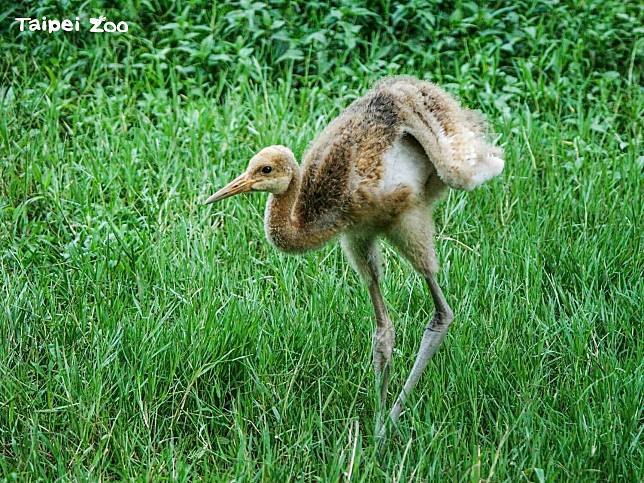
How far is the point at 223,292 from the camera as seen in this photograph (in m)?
4.51

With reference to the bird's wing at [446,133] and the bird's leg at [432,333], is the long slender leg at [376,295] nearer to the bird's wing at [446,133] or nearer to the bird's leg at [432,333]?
the bird's leg at [432,333]

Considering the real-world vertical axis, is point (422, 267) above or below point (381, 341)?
above

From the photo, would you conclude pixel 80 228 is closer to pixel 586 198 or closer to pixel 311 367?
pixel 311 367

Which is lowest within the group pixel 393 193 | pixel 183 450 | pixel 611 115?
pixel 183 450

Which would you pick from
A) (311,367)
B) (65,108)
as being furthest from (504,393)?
(65,108)

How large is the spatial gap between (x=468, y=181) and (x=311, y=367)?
3.05 ft

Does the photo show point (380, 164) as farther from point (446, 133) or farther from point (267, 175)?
point (267, 175)

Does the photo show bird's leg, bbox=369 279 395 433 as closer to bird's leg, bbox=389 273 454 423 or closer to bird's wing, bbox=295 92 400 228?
bird's leg, bbox=389 273 454 423

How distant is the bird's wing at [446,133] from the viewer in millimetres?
3771

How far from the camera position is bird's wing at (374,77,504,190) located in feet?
12.4

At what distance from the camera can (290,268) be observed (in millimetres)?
4621

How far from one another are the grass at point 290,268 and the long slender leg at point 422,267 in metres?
0.09

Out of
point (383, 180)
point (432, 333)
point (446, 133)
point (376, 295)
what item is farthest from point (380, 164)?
point (432, 333)

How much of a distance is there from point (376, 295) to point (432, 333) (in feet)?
0.84
